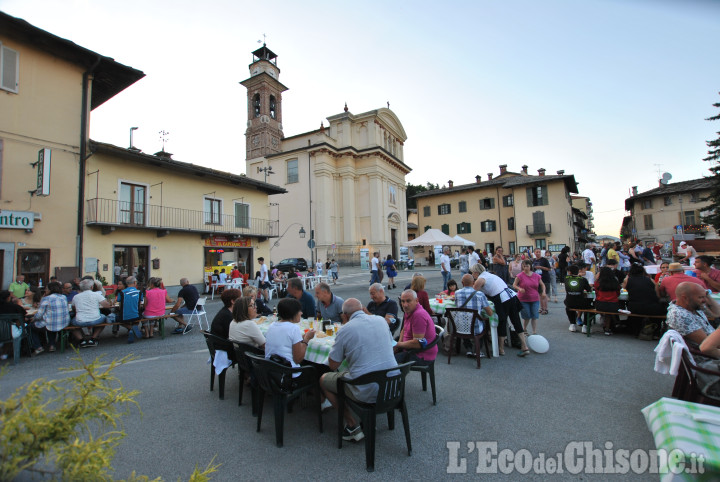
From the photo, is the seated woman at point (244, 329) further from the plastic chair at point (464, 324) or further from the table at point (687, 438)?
the table at point (687, 438)

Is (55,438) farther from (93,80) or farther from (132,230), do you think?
(93,80)

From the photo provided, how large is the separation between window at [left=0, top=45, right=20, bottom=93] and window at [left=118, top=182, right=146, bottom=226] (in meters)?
4.39

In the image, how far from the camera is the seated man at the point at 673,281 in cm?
550

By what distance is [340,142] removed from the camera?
35.2 metres

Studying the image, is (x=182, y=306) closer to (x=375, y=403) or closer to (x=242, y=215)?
(x=375, y=403)

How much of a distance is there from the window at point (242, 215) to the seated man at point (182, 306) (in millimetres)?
10939

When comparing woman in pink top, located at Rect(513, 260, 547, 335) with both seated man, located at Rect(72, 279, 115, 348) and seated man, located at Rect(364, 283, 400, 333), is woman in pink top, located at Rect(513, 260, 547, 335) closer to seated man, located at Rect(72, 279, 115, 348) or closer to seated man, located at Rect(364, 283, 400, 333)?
seated man, located at Rect(364, 283, 400, 333)

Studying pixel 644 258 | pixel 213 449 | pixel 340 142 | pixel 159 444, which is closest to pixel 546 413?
pixel 213 449

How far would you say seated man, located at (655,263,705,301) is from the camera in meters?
5.50

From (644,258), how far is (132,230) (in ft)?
67.7

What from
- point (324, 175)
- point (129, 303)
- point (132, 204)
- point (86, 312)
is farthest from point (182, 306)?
point (324, 175)

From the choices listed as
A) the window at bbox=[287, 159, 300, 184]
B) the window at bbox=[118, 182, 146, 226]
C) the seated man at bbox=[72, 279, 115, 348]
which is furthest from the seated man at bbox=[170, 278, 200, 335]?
the window at bbox=[287, 159, 300, 184]

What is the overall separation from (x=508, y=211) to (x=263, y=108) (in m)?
29.3

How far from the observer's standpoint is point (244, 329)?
400 cm
